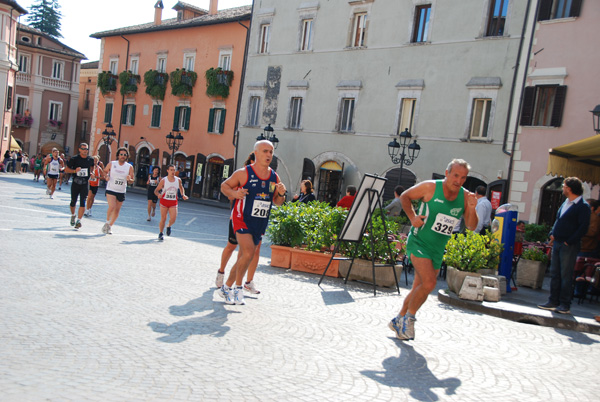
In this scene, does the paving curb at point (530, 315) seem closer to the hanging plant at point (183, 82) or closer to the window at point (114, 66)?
the hanging plant at point (183, 82)

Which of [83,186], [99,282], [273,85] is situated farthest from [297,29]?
[99,282]

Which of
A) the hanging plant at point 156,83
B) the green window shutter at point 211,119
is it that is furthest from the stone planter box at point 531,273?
the hanging plant at point 156,83

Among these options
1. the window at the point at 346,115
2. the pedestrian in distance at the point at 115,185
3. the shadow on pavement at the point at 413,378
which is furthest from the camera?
the window at the point at 346,115

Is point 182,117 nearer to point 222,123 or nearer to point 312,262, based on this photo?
point 222,123

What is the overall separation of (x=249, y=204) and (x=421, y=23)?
21.8 meters

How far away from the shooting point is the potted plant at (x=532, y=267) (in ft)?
41.0

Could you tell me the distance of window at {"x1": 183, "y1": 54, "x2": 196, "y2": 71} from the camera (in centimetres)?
4141

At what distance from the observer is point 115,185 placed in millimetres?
13773

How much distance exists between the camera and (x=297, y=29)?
32.8 m

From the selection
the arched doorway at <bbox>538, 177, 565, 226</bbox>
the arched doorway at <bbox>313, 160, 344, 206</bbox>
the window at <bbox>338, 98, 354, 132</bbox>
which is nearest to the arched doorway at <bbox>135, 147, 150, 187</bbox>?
the arched doorway at <bbox>313, 160, 344, 206</bbox>

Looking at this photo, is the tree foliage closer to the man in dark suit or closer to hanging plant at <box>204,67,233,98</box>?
hanging plant at <box>204,67,233,98</box>

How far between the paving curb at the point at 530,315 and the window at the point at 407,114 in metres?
18.1

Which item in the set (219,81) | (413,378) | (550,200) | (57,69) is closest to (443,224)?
(413,378)

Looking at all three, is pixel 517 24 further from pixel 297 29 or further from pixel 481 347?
pixel 481 347
